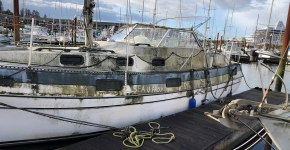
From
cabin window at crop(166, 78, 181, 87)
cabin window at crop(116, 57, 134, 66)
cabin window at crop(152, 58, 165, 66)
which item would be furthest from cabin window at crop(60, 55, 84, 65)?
cabin window at crop(166, 78, 181, 87)

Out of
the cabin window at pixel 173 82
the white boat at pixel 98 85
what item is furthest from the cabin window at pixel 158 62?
the cabin window at pixel 173 82

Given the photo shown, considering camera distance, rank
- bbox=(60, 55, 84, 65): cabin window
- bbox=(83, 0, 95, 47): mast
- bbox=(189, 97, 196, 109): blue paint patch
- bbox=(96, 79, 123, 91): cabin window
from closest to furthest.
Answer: bbox=(96, 79, 123, 91): cabin window
bbox=(60, 55, 84, 65): cabin window
bbox=(83, 0, 95, 47): mast
bbox=(189, 97, 196, 109): blue paint patch

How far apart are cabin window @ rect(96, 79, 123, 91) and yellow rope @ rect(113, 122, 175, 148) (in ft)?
3.81

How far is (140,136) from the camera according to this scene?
19.5ft

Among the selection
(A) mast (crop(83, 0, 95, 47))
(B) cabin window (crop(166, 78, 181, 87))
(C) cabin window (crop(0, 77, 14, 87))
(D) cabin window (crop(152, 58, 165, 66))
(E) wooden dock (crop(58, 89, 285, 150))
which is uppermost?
(A) mast (crop(83, 0, 95, 47))

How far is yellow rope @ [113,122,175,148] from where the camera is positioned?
570 cm

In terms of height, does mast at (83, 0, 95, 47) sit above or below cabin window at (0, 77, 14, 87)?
above

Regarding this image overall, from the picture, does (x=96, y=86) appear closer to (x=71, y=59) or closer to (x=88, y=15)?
(x=71, y=59)

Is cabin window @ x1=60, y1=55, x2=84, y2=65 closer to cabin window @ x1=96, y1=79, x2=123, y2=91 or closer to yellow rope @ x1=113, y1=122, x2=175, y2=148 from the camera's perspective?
cabin window @ x1=96, y1=79, x2=123, y2=91

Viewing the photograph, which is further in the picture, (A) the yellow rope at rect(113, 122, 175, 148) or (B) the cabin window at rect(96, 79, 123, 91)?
(B) the cabin window at rect(96, 79, 123, 91)

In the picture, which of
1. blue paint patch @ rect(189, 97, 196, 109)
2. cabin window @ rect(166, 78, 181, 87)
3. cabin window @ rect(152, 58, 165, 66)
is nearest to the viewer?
cabin window @ rect(166, 78, 181, 87)

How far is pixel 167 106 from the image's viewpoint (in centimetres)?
771

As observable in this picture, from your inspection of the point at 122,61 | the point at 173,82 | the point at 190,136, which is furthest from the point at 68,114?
the point at 173,82

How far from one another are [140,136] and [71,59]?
2.83 m
